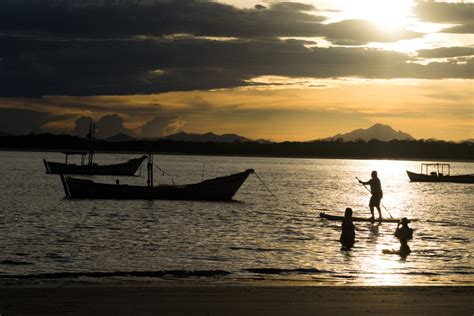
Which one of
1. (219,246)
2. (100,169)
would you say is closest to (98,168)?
(100,169)

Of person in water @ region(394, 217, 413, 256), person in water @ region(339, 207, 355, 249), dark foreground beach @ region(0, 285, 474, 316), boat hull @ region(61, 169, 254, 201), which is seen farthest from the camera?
boat hull @ region(61, 169, 254, 201)

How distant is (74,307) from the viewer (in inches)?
463

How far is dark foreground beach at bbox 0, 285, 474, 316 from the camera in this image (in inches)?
460

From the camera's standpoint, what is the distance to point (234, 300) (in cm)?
1282

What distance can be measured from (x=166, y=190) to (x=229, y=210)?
494 cm

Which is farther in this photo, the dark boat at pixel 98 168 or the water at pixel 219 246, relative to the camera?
the dark boat at pixel 98 168

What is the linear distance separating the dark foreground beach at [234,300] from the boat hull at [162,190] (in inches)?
1349

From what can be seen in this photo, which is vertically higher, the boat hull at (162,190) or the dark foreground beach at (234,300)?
the dark foreground beach at (234,300)

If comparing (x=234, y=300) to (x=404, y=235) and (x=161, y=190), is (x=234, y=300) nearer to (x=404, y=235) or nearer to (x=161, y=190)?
(x=404, y=235)

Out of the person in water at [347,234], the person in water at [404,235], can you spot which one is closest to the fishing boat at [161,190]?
the person in water at [347,234]

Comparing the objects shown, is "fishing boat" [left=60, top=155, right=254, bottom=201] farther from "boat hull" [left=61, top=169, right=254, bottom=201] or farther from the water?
the water

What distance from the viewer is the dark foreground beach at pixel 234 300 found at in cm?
1167

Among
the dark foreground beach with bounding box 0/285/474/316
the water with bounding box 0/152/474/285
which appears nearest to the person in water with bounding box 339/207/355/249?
the water with bounding box 0/152/474/285

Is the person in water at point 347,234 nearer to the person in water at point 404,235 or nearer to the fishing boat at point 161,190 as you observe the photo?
the person in water at point 404,235
